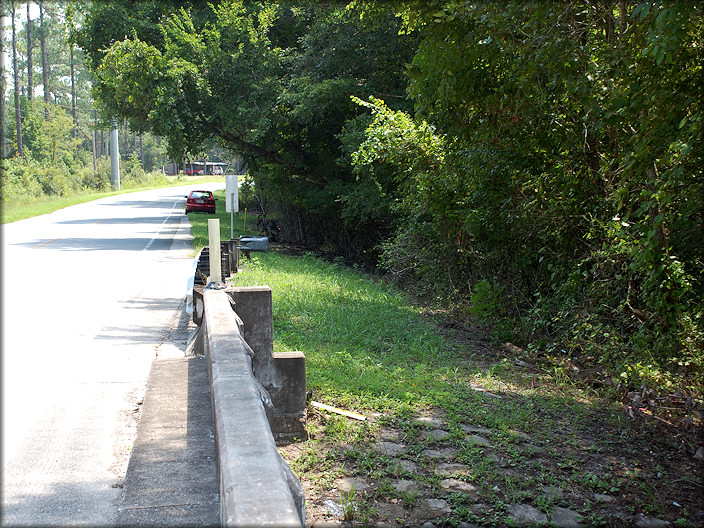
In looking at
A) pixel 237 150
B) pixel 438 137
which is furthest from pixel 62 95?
pixel 438 137

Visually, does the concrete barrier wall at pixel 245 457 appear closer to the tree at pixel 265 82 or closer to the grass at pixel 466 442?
the grass at pixel 466 442

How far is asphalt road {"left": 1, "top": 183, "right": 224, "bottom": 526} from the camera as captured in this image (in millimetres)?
4715

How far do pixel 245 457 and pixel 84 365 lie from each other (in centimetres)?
598

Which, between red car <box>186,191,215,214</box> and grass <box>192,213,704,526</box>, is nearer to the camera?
grass <box>192,213,704,526</box>

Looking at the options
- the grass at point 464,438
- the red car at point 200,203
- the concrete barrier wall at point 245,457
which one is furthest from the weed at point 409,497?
the red car at point 200,203

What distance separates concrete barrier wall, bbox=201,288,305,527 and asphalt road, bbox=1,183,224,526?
3.44ft

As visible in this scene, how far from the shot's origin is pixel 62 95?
96688 millimetres

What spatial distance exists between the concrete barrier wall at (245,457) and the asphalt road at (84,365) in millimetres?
1049

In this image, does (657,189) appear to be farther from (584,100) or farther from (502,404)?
(502,404)

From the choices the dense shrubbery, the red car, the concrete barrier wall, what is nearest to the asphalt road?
the concrete barrier wall

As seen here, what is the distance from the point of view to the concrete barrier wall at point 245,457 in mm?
2221

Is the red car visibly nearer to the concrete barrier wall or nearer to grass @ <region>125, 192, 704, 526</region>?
grass @ <region>125, 192, 704, 526</region>

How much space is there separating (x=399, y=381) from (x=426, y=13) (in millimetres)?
5385

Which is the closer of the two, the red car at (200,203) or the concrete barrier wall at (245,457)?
the concrete barrier wall at (245,457)
